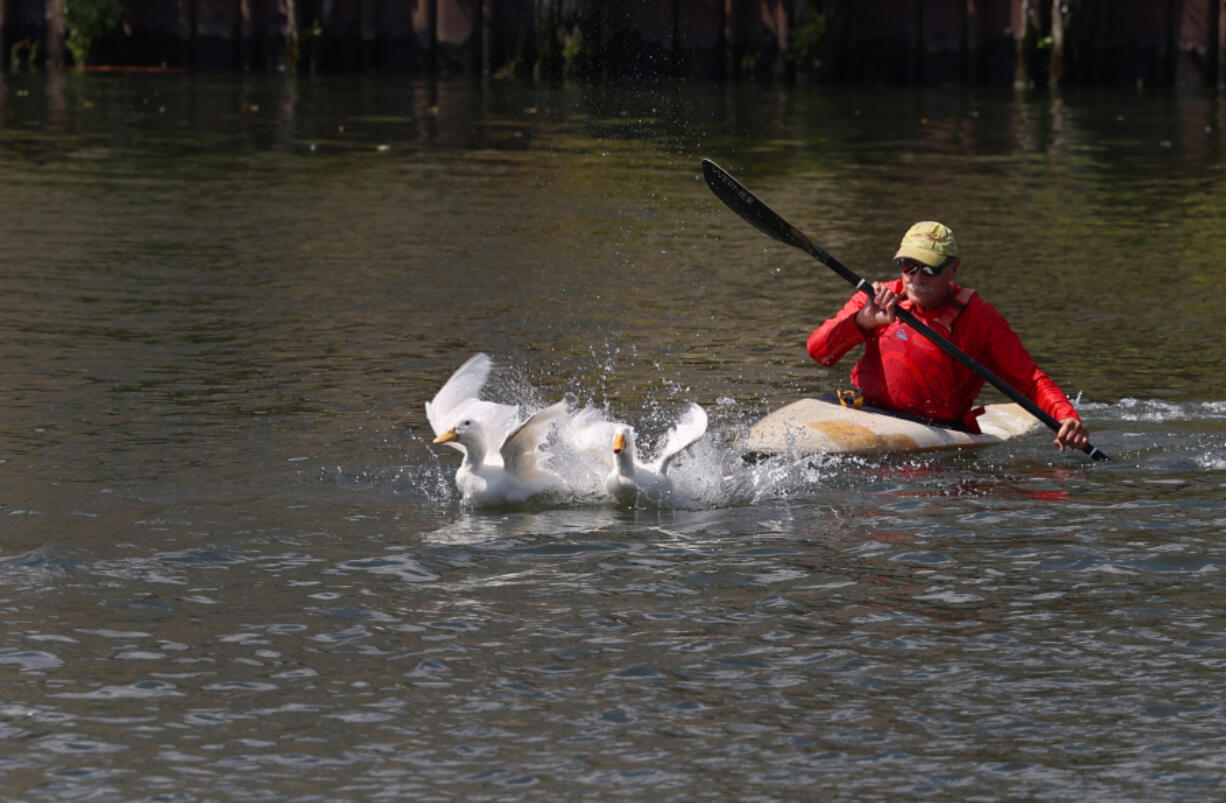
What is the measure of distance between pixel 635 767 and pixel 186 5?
3380 cm

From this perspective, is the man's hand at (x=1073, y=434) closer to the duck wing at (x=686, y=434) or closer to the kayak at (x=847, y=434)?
the kayak at (x=847, y=434)

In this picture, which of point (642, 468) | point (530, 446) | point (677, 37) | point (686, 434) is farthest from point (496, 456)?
point (677, 37)

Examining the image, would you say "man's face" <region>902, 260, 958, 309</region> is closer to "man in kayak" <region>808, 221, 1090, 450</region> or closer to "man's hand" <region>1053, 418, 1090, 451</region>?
"man in kayak" <region>808, 221, 1090, 450</region>

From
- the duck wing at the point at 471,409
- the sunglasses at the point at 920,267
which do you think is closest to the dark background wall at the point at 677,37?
the sunglasses at the point at 920,267

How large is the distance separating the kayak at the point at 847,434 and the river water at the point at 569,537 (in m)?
0.14

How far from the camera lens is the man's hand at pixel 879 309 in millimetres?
9945

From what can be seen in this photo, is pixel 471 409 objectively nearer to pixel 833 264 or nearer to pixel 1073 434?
pixel 833 264

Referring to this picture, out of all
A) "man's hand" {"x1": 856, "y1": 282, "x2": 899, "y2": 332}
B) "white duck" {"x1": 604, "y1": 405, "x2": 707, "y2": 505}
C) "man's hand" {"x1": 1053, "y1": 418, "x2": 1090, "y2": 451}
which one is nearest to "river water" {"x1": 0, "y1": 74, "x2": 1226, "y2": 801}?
"white duck" {"x1": 604, "y1": 405, "x2": 707, "y2": 505}

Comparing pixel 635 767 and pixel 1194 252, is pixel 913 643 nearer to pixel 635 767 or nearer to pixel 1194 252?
pixel 635 767

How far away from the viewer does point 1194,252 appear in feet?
59.8

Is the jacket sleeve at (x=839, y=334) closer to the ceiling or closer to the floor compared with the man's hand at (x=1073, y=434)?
closer to the ceiling

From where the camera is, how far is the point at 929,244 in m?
10.1

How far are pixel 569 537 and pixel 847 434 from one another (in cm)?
209

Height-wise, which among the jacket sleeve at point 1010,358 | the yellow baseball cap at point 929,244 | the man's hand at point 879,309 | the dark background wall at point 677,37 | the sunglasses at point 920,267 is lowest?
the jacket sleeve at point 1010,358
